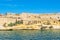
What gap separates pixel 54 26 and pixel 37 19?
14721mm

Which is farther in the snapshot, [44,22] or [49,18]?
[49,18]

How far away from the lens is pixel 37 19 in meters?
104

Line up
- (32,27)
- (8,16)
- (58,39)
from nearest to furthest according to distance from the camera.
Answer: (58,39), (32,27), (8,16)

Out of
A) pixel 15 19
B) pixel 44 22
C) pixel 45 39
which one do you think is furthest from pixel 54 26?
pixel 45 39

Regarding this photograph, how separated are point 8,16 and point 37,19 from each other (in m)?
14.8

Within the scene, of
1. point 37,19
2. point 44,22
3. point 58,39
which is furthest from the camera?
point 37,19

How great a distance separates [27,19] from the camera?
343 feet

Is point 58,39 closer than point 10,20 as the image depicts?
Yes

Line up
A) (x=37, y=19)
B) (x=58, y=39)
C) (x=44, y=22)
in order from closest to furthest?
(x=58, y=39), (x=44, y=22), (x=37, y=19)

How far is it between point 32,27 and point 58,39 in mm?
45282

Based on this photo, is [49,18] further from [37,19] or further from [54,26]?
[54,26]

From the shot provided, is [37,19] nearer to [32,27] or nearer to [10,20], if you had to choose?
[10,20]

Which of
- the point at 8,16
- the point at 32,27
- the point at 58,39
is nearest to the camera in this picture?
the point at 58,39

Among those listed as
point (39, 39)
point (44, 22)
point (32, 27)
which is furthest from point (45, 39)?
point (44, 22)
